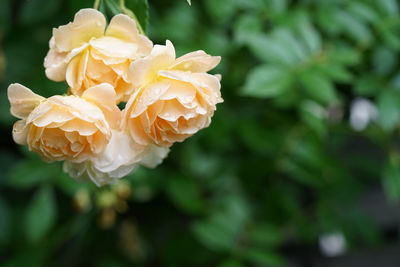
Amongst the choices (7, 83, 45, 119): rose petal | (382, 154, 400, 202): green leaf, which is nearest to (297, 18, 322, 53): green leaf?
(382, 154, 400, 202): green leaf

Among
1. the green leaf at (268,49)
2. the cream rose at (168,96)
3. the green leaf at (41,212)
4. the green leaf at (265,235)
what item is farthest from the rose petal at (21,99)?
the green leaf at (265,235)

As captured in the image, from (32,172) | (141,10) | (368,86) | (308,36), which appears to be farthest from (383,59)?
(32,172)

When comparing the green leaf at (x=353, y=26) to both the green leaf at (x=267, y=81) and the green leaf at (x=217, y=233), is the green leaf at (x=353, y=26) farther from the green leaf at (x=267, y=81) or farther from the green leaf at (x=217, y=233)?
the green leaf at (x=217, y=233)

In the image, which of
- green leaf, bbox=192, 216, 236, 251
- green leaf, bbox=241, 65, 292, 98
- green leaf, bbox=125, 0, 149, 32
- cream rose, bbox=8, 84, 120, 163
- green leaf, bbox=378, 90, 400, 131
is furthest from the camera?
green leaf, bbox=192, 216, 236, 251

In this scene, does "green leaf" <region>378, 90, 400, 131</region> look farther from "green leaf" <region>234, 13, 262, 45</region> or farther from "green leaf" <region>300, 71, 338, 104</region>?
"green leaf" <region>234, 13, 262, 45</region>

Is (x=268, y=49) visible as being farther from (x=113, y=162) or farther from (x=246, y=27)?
(x=113, y=162)
